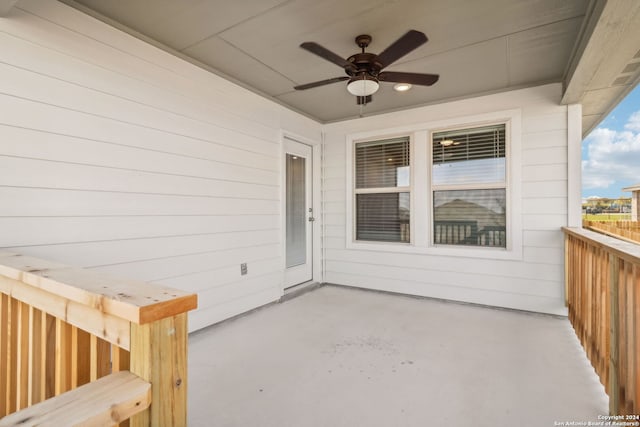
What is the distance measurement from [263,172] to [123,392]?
3118mm

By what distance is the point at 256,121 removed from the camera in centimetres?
362

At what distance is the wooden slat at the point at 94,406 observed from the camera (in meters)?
0.67

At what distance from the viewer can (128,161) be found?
2430 millimetres

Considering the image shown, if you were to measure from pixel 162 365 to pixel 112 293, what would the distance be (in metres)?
0.25

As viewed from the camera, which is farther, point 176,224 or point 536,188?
point 536,188

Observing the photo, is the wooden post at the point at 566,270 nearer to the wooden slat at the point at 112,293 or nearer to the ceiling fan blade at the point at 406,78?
the ceiling fan blade at the point at 406,78

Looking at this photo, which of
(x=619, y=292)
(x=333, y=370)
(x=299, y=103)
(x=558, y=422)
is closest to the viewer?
(x=619, y=292)

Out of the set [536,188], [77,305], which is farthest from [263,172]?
[536,188]

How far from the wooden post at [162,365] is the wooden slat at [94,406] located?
0.09 feet

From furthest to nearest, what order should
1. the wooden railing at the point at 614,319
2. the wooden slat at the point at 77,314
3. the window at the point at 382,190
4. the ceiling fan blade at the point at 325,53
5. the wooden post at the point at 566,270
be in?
the window at the point at 382,190
the wooden post at the point at 566,270
the ceiling fan blade at the point at 325,53
the wooden railing at the point at 614,319
the wooden slat at the point at 77,314

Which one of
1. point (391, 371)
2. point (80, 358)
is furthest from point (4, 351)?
point (391, 371)

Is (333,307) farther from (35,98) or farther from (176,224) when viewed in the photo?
(35,98)

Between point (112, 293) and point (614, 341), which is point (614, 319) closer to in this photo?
point (614, 341)

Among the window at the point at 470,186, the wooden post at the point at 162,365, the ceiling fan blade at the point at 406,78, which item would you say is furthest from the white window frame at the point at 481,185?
the wooden post at the point at 162,365
